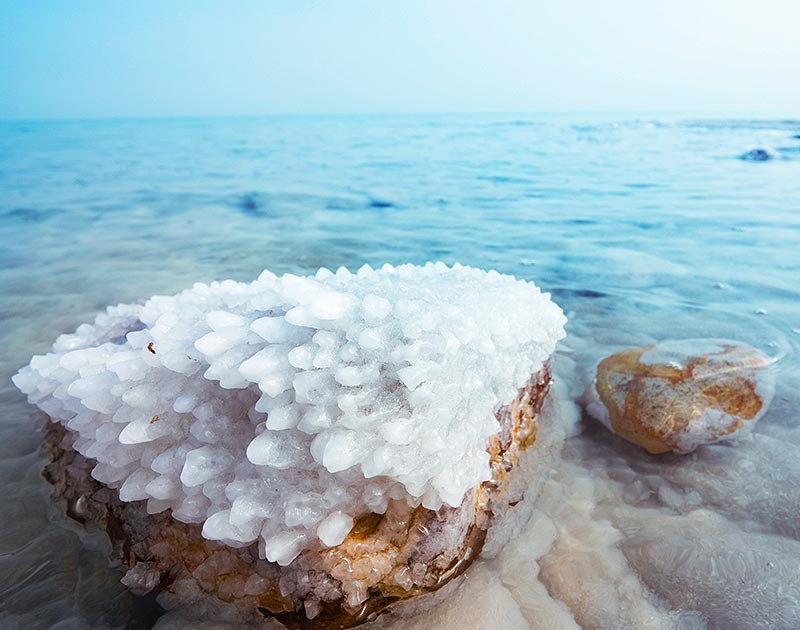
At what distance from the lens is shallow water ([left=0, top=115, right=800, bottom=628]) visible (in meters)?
1.61

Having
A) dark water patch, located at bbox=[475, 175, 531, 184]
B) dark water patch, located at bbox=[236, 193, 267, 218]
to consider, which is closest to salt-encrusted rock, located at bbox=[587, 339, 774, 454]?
dark water patch, located at bbox=[236, 193, 267, 218]

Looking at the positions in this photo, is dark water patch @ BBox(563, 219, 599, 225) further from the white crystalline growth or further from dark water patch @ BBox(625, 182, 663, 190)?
the white crystalline growth

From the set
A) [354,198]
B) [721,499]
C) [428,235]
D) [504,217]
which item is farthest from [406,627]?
[354,198]

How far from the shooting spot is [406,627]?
58.4 inches

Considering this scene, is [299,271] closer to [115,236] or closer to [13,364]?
[13,364]

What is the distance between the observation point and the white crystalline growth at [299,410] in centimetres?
136

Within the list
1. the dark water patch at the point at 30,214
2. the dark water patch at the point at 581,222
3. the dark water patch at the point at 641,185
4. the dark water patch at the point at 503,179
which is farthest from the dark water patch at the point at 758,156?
A: the dark water patch at the point at 30,214

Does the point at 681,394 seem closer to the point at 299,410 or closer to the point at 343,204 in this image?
the point at 299,410

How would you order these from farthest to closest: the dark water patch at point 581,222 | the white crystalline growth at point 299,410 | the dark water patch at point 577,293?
1. the dark water patch at point 581,222
2. the dark water patch at point 577,293
3. the white crystalline growth at point 299,410

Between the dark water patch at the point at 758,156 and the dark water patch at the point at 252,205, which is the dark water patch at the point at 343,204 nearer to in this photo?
the dark water patch at the point at 252,205

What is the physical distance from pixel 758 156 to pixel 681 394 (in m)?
12.3

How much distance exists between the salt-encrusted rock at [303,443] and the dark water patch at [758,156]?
42.6 feet

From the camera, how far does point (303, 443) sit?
140 centimetres

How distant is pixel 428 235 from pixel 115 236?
3829 millimetres
